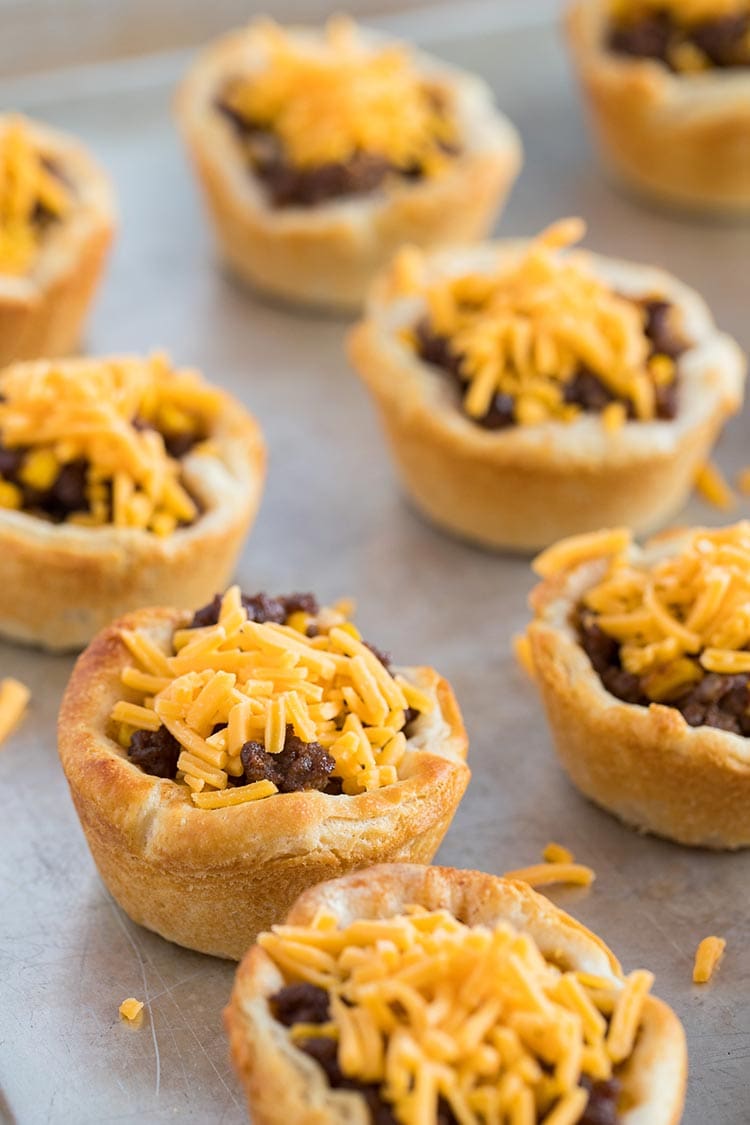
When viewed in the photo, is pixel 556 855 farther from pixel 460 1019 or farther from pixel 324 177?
pixel 324 177

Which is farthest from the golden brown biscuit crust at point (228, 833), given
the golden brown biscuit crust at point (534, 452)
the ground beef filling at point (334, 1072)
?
the golden brown biscuit crust at point (534, 452)

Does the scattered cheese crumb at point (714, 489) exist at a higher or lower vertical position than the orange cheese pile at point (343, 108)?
lower

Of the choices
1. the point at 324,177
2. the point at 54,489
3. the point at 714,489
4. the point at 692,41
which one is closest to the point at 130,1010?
the point at 54,489

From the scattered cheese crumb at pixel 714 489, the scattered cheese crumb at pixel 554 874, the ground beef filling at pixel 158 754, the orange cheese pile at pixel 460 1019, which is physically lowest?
the scattered cheese crumb at pixel 554 874

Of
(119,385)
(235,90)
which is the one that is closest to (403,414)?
(119,385)

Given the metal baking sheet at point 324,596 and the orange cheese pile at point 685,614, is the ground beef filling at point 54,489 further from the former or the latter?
the orange cheese pile at point 685,614
